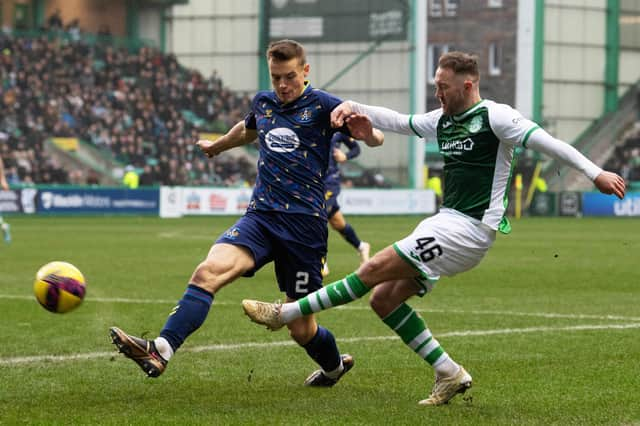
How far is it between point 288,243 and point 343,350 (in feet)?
7.21

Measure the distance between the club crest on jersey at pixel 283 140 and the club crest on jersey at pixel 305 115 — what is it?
109 millimetres

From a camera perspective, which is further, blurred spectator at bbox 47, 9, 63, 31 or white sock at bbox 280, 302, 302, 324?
blurred spectator at bbox 47, 9, 63, 31

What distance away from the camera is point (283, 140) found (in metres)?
7.11

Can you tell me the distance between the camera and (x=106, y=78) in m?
48.0

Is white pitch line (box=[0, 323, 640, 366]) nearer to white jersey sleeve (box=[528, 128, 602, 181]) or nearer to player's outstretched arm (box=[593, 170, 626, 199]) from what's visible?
white jersey sleeve (box=[528, 128, 602, 181])

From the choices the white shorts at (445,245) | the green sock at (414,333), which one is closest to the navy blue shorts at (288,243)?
the green sock at (414,333)

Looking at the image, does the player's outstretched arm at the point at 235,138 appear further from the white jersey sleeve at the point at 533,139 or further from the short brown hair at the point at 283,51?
the white jersey sleeve at the point at 533,139

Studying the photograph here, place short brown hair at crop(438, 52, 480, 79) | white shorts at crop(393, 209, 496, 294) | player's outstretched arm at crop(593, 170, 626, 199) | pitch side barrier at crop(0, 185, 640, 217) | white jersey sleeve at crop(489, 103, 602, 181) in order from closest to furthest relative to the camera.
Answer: player's outstretched arm at crop(593, 170, 626, 199)
white jersey sleeve at crop(489, 103, 602, 181)
white shorts at crop(393, 209, 496, 294)
short brown hair at crop(438, 52, 480, 79)
pitch side barrier at crop(0, 185, 640, 217)

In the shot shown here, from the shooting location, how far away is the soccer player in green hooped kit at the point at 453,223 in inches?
255

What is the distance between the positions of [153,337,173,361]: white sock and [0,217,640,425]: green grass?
294 mm

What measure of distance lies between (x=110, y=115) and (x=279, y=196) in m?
40.0

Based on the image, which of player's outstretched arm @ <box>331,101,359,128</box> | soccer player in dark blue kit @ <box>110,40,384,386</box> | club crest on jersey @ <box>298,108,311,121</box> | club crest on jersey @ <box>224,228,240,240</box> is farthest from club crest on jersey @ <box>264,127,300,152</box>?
club crest on jersey @ <box>224,228,240,240</box>

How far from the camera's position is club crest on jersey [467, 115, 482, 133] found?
21.7 feet

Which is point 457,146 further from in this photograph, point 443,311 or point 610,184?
point 443,311
